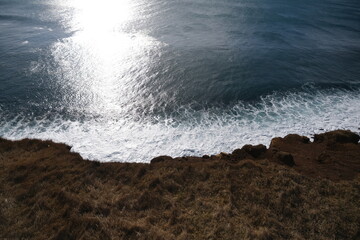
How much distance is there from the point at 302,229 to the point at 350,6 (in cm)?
7617

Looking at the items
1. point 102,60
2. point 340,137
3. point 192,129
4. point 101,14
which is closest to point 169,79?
point 192,129

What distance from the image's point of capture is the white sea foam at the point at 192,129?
20906 millimetres

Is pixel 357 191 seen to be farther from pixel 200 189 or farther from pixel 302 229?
pixel 200 189

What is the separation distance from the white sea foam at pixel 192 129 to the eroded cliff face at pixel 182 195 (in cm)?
208

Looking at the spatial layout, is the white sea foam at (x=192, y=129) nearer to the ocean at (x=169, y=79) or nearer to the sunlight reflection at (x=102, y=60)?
the ocean at (x=169, y=79)

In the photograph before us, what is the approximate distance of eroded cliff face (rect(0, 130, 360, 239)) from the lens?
12.9m

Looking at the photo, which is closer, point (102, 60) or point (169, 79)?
point (169, 79)

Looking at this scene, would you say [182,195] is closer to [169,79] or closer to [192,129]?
[192,129]

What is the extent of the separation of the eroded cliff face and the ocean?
2937 millimetres

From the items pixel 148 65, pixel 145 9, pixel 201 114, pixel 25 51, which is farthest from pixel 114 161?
pixel 145 9

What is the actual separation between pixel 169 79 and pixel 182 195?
1876cm

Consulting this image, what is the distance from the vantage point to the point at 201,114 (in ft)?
83.7

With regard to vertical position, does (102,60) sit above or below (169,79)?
above

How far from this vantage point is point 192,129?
23297 mm
